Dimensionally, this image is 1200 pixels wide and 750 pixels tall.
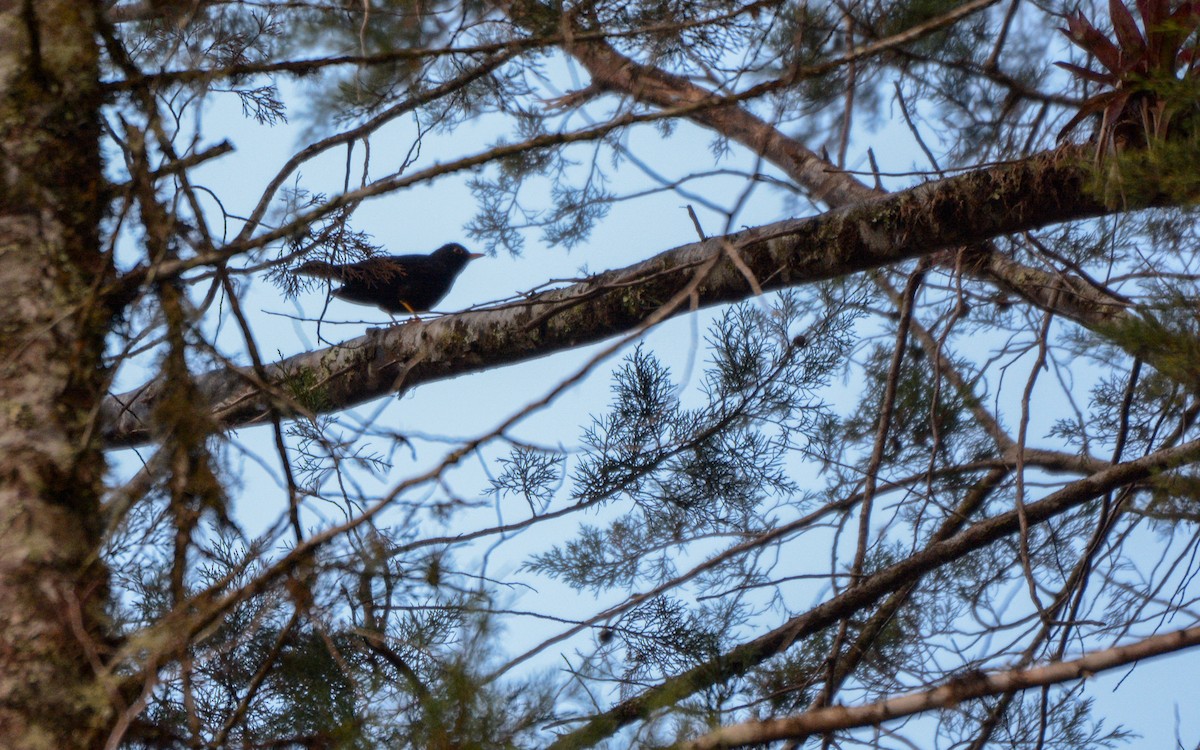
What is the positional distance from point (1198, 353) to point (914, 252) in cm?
90

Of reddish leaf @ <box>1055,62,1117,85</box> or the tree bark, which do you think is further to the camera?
reddish leaf @ <box>1055,62,1117,85</box>

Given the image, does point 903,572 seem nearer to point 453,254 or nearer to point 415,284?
point 415,284

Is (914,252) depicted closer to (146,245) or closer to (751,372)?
(751,372)

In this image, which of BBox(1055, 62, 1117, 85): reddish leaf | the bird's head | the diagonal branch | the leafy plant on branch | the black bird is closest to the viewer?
the diagonal branch

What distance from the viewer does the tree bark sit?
4.38 feet

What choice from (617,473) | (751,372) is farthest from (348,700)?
(751,372)

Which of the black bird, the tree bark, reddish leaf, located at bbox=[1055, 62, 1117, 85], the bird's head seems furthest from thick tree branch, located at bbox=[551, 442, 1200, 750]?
the bird's head

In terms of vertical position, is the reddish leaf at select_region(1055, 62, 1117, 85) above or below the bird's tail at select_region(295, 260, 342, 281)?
above

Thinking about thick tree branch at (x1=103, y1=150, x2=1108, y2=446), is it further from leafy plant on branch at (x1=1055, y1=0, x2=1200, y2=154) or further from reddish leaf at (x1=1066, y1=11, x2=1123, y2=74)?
reddish leaf at (x1=1066, y1=11, x2=1123, y2=74)

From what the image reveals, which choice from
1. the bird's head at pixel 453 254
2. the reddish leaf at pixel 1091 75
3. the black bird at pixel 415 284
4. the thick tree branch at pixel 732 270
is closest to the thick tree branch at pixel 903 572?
the thick tree branch at pixel 732 270

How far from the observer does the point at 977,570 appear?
300cm

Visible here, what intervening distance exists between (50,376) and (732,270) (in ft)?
4.87

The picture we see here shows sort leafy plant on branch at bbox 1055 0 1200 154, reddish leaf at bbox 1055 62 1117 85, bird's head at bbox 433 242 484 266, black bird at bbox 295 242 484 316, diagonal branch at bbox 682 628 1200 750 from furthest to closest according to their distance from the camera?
bird's head at bbox 433 242 484 266 → black bird at bbox 295 242 484 316 → reddish leaf at bbox 1055 62 1117 85 → leafy plant on branch at bbox 1055 0 1200 154 → diagonal branch at bbox 682 628 1200 750

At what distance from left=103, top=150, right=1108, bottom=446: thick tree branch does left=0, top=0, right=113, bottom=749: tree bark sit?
1.96ft
